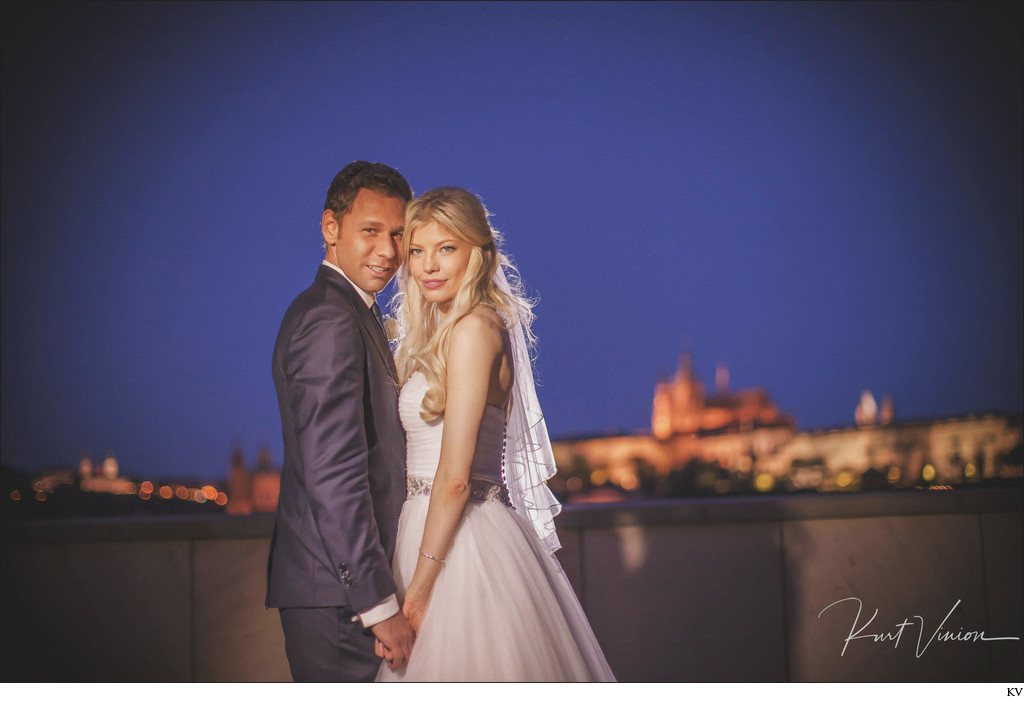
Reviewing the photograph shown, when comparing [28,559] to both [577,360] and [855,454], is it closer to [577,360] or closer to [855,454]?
[577,360]

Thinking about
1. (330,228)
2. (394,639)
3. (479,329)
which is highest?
(330,228)

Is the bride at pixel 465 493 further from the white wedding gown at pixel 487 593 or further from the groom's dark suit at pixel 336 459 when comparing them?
the groom's dark suit at pixel 336 459

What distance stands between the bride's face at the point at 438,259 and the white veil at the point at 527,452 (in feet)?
0.80

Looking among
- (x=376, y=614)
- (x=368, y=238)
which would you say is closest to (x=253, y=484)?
(x=368, y=238)

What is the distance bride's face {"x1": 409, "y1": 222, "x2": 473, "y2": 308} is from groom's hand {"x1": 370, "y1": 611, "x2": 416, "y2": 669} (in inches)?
38.5

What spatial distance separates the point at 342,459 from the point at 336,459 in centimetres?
2

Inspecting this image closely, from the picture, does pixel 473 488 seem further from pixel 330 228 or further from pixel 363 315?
pixel 330 228

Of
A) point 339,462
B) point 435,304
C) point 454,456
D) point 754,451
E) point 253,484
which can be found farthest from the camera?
point 754,451

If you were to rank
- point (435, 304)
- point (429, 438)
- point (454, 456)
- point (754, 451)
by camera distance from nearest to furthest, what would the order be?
point (454, 456) → point (429, 438) → point (435, 304) → point (754, 451)

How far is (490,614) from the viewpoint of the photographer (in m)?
2.30

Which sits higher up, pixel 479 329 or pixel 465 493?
pixel 479 329

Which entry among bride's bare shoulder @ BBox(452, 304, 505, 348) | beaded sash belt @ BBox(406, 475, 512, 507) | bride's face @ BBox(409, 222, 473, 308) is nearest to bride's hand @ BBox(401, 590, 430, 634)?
beaded sash belt @ BBox(406, 475, 512, 507)

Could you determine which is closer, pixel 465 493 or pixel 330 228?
pixel 465 493

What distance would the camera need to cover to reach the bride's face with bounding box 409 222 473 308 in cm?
244
